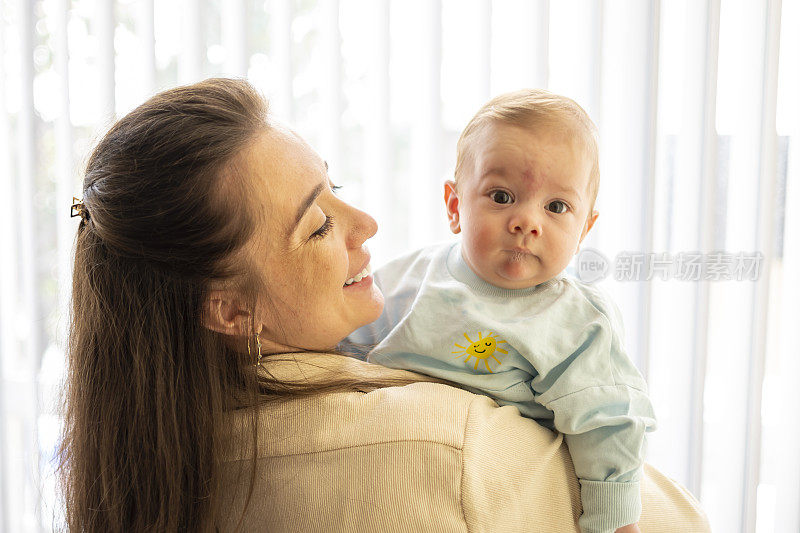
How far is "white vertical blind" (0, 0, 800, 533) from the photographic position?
5.49 ft

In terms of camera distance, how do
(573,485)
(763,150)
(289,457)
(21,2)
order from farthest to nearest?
(21,2), (763,150), (573,485), (289,457)

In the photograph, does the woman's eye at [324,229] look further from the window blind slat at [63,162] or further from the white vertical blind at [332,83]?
the window blind slat at [63,162]

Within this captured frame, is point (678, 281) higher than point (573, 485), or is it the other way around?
point (678, 281)

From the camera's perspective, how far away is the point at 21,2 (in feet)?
6.16

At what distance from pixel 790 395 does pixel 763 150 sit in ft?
2.07

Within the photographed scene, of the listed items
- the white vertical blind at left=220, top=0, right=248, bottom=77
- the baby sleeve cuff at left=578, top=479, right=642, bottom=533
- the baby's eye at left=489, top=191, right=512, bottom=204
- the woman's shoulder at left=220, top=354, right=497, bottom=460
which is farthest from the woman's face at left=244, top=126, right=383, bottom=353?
the white vertical blind at left=220, top=0, right=248, bottom=77

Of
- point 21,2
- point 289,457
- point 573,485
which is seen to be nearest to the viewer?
point 289,457

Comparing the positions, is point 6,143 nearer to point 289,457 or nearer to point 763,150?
point 289,457

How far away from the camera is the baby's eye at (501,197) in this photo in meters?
1.17

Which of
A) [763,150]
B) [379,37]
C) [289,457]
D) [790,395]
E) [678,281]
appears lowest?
[790,395]

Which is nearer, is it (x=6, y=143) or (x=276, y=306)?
(x=276, y=306)

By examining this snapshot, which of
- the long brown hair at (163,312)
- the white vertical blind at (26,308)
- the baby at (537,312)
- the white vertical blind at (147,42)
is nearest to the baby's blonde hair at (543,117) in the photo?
the baby at (537,312)

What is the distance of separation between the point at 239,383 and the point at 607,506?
0.59m

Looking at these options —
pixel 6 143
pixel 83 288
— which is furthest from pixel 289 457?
pixel 6 143
